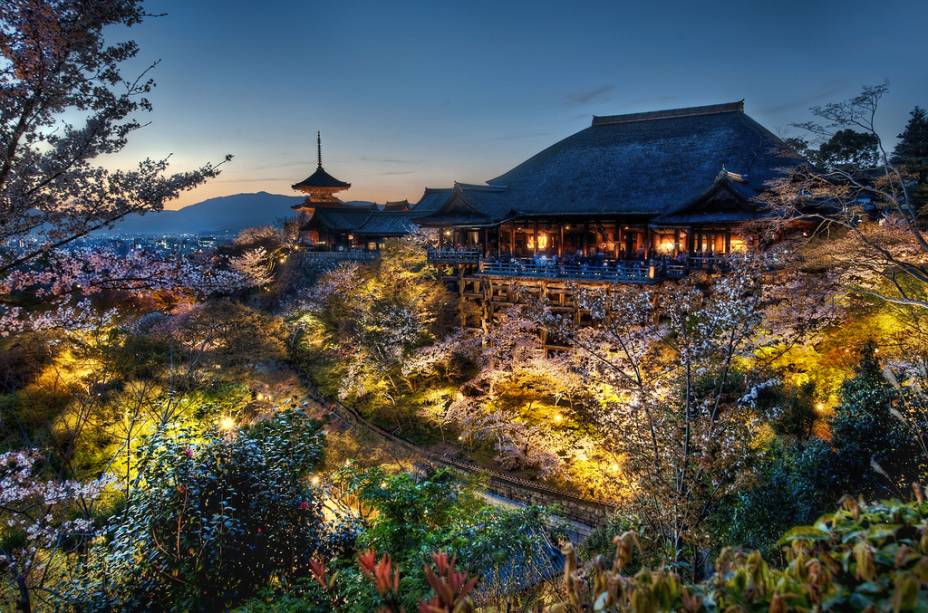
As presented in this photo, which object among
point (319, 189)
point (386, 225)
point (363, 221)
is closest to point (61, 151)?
point (386, 225)

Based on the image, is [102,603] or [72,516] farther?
[72,516]

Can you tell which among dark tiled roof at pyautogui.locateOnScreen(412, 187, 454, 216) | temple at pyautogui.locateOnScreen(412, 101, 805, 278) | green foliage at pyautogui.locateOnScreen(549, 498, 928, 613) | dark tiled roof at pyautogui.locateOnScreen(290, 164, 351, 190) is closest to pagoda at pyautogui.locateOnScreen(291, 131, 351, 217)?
dark tiled roof at pyautogui.locateOnScreen(290, 164, 351, 190)

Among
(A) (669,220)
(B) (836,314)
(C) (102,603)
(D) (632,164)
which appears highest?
(D) (632,164)

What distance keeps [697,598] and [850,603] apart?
1.90ft

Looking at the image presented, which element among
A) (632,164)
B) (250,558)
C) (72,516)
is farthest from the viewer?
(632,164)

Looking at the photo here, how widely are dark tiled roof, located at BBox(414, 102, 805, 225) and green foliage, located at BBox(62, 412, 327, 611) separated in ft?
64.9

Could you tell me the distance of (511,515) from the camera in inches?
347

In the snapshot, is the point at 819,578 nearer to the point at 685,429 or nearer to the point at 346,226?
the point at 685,429

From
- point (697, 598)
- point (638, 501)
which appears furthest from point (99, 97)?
point (638, 501)

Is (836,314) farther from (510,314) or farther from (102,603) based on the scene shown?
(102,603)

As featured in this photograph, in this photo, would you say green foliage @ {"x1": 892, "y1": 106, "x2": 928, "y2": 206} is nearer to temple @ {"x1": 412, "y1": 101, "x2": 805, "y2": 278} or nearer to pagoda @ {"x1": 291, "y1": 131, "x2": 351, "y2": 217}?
temple @ {"x1": 412, "y1": 101, "x2": 805, "y2": 278}

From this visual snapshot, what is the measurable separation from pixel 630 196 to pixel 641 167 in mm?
2860

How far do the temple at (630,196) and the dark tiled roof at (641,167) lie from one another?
6cm

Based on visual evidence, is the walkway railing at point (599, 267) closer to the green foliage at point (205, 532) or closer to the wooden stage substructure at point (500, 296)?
the wooden stage substructure at point (500, 296)
